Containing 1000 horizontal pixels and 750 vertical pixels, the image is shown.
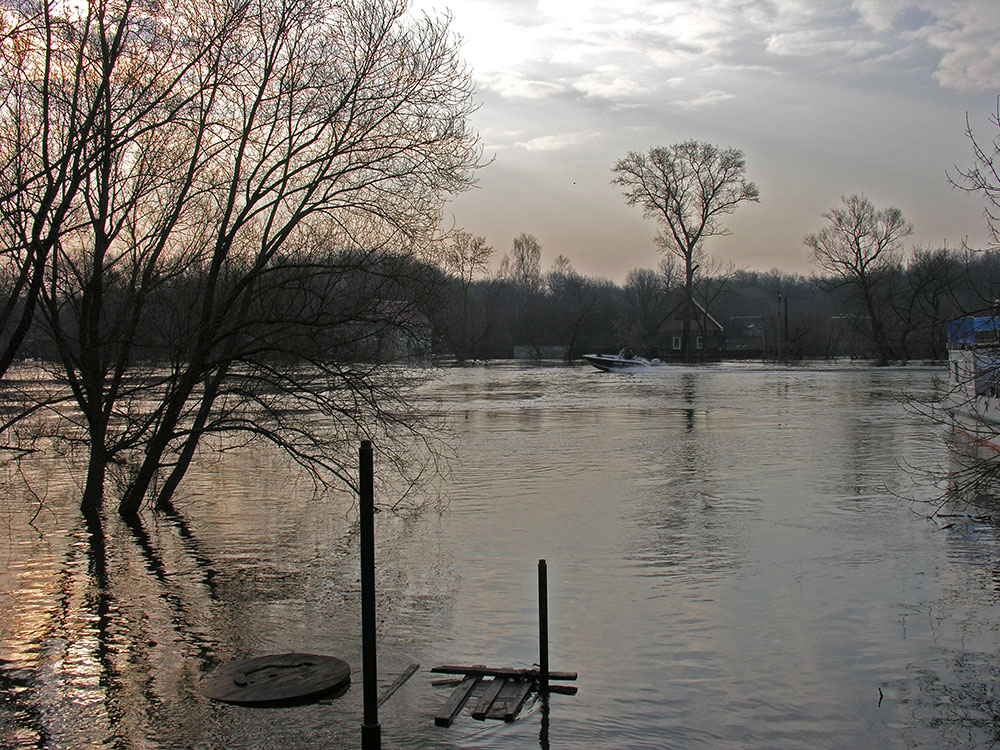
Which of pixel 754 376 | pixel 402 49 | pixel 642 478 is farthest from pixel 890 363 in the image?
pixel 402 49

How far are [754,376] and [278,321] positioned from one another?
4871cm

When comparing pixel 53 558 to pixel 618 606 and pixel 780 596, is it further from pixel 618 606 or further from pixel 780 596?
pixel 780 596

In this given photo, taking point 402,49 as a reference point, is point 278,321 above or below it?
below

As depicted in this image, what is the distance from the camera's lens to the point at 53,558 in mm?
12602

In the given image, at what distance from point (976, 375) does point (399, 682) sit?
A: 584 cm

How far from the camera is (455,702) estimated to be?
7.24 metres

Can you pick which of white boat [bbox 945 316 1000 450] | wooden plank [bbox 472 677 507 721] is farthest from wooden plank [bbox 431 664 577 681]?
white boat [bbox 945 316 1000 450]

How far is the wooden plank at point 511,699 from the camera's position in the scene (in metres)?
7.02

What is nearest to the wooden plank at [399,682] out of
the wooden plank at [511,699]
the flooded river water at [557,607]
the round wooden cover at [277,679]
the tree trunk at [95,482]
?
the flooded river water at [557,607]

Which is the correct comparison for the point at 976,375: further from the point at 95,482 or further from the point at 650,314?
the point at 650,314

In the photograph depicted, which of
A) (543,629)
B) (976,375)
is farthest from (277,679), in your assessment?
(976,375)

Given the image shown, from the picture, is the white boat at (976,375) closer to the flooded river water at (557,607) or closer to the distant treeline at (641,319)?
the flooded river water at (557,607)

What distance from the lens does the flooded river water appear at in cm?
712

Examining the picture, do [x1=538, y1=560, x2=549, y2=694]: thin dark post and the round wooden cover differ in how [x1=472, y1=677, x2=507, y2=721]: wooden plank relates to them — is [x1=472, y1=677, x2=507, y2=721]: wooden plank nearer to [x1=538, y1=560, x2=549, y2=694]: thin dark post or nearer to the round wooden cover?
[x1=538, y1=560, x2=549, y2=694]: thin dark post
